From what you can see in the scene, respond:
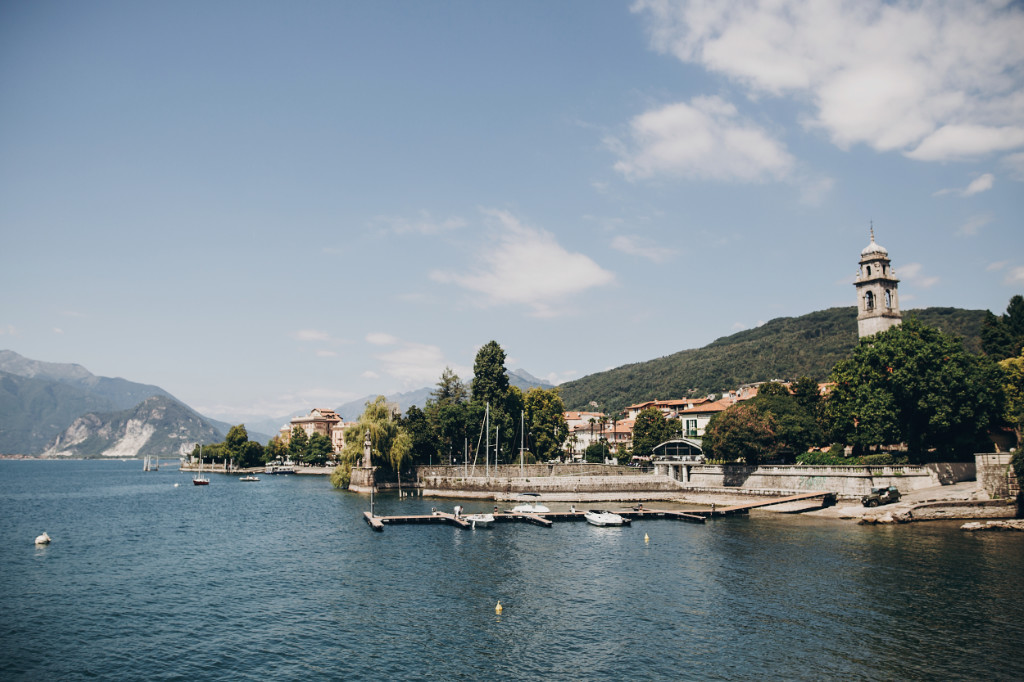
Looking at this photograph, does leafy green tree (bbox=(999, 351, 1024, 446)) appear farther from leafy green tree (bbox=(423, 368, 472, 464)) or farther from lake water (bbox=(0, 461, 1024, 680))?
leafy green tree (bbox=(423, 368, 472, 464))

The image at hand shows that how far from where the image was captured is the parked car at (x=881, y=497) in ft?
219

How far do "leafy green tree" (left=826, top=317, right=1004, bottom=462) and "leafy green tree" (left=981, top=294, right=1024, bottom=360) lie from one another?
18.0 metres

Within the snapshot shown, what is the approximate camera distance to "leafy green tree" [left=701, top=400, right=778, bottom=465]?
273 ft

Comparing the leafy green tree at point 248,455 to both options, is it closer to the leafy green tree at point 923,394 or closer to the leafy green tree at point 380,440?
the leafy green tree at point 380,440

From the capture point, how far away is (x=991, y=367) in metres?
70.3

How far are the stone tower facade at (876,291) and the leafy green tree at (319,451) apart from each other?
5775 inches

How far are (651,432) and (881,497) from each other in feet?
191

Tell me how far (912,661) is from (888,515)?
133 ft

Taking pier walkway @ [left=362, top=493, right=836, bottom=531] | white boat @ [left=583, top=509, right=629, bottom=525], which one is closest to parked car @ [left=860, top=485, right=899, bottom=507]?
pier walkway @ [left=362, top=493, right=836, bottom=531]

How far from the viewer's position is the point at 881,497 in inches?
2635

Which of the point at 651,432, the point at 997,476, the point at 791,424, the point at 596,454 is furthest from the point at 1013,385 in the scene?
the point at 596,454

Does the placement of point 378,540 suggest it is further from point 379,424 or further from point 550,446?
point 550,446

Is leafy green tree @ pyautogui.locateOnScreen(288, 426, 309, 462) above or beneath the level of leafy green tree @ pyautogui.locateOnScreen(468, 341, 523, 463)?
beneath

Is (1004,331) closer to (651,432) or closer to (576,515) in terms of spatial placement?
(651,432)
